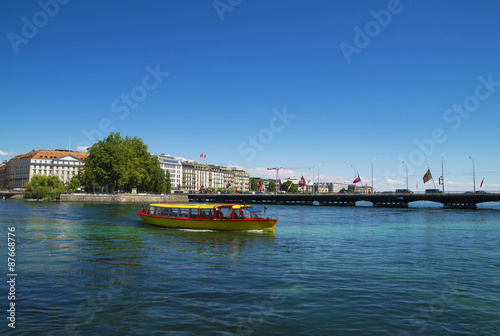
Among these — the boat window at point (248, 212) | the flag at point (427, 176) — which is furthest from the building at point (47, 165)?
the boat window at point (248, 212)

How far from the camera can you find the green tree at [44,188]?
111812 millimetres

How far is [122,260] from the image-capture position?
850 inches

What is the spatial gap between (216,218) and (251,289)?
76.0ft

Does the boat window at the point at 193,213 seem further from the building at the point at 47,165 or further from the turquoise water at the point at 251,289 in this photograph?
the building at the point at 47,165

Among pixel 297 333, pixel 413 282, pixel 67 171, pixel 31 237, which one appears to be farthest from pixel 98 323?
pixel 67 171

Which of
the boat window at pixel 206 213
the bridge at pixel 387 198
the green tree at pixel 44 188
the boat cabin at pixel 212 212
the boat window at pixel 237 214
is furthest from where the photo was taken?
the green tree at pixel 44 188

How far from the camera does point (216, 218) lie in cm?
3828

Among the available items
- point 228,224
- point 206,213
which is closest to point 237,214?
point 228,224

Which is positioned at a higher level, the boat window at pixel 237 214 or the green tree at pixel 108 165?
the green tree at pixel 108 165

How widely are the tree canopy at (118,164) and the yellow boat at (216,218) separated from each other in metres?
71.6

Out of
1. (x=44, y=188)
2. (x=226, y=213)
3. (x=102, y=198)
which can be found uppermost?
(x=44, y=188)

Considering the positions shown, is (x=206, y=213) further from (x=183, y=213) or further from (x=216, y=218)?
(x=183, y=213)

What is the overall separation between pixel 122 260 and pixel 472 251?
912 inches

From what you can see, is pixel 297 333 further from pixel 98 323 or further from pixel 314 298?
pixel 98 323
